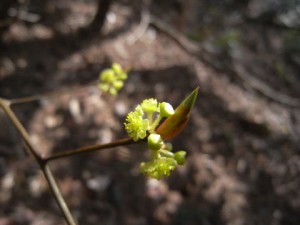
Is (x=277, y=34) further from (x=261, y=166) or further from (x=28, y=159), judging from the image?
(x=28, y=159)

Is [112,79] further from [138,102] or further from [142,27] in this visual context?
[142,27]

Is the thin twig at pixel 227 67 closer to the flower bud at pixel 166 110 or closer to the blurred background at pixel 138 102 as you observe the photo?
the blurred background at pixel 138 102

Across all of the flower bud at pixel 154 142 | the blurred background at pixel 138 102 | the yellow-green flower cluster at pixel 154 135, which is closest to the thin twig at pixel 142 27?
the blurred background at pixel 138 102

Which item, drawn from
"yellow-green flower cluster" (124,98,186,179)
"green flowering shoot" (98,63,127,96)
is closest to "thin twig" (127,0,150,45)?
"green flowering shoot" (98,63,127,96)

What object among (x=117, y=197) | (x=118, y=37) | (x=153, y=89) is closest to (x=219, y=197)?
(x=117, y=197)

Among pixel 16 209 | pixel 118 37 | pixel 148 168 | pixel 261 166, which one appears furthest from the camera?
pixel 118 37

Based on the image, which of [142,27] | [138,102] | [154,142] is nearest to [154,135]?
[154,142]
